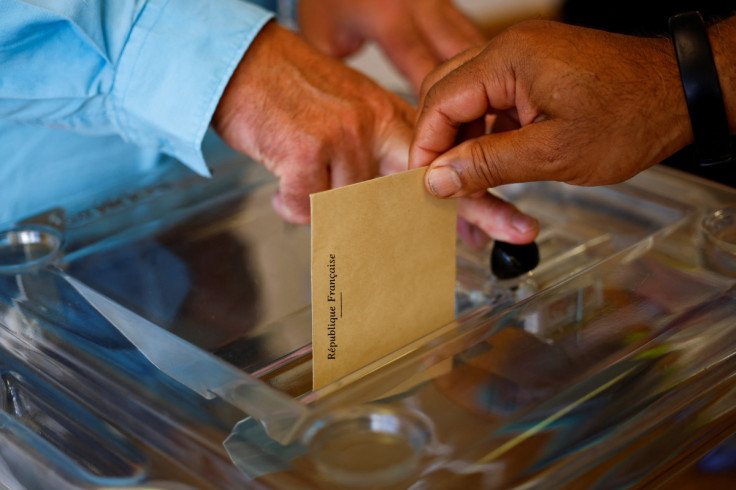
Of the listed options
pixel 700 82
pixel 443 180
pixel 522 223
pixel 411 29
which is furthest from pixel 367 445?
pixel 411 29

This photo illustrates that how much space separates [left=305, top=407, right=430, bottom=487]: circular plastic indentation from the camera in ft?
1.75

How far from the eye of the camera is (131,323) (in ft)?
2.31

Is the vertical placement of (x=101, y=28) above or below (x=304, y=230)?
above

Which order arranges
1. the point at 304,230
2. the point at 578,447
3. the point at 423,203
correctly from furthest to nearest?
the point at 304,230
the point at 423,203
the point at 578,447

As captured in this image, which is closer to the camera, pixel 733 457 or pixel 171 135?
pixel 733 457

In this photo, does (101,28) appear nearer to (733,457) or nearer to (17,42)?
(17,42)

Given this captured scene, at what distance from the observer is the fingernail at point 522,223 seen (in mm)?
814

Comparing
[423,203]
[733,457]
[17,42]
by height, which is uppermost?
[17,42]

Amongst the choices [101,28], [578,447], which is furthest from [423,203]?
[101,28]

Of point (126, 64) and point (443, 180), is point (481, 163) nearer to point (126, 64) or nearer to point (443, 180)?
point (443, 180)

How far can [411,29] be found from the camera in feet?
4.04

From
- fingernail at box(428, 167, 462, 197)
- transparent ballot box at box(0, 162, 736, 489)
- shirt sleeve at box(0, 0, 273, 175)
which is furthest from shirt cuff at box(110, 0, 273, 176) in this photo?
fingernail at box(428, 167, 462, 197)

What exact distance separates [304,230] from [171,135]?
0.19 meters

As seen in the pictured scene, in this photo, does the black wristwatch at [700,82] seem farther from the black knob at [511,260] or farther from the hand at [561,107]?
the black knob at [511,260]
